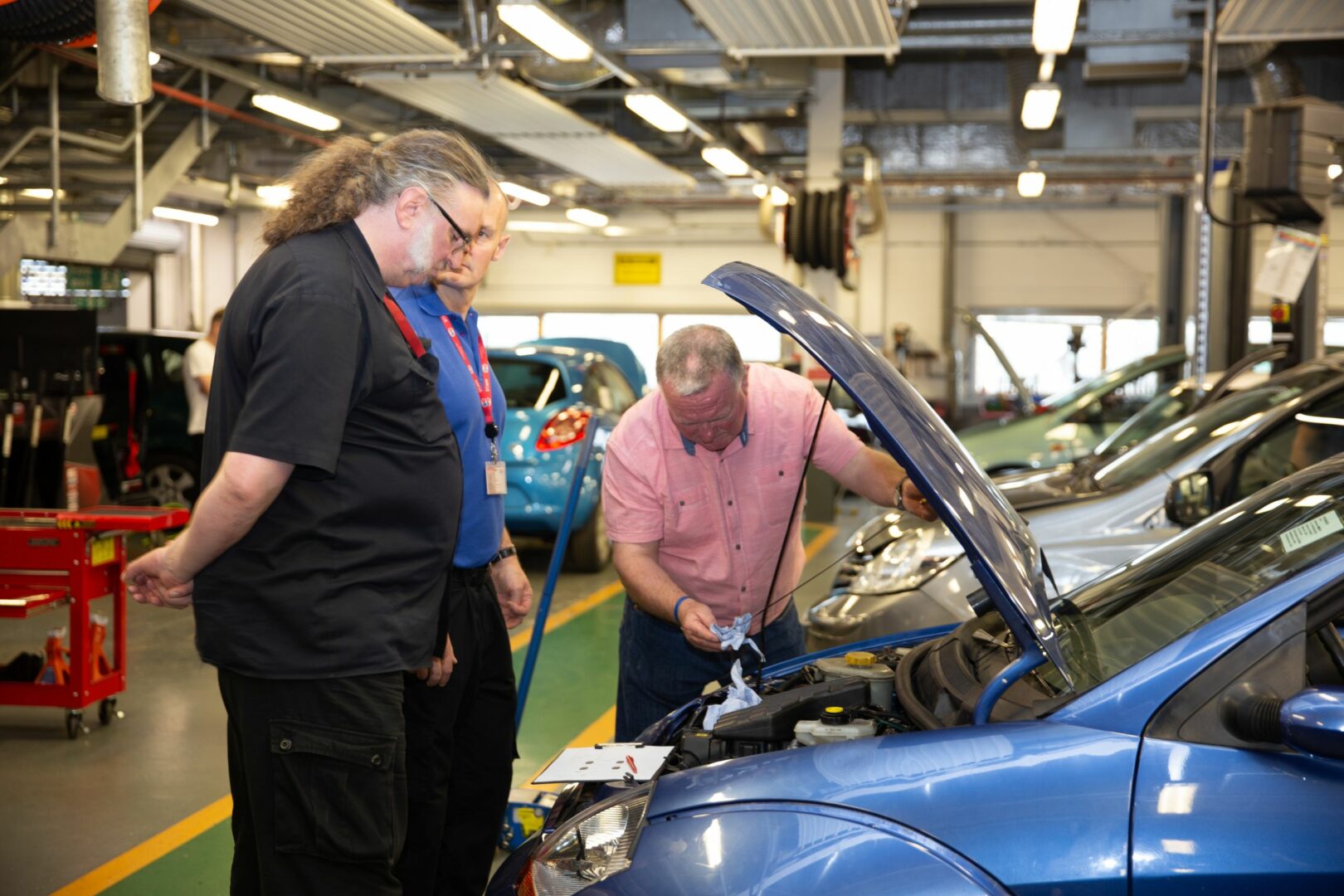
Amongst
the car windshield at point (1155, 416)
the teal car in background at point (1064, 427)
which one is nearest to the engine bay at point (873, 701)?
the car windshield at point (1155, 416)

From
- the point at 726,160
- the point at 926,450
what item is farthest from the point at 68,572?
the point at 726,160

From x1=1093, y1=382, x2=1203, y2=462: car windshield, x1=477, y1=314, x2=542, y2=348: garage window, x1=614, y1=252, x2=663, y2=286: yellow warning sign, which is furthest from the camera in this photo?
x1=477, y1=314, x2=542, y2=348: garage window

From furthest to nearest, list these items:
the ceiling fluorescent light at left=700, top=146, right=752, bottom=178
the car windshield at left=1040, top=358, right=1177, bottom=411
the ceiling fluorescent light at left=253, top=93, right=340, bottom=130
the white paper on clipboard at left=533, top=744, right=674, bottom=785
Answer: the ceiling fluorescent light at left=700, top=146, right=752, bottom=178 < the car windshield at left=1040, top=358, right=1177, bottom=411 < the ceiling fluorescent light at left=253, top=93, right=340, bottom=130 < the white paper on clipboard at left=533, top=744, right=674, bottom=785

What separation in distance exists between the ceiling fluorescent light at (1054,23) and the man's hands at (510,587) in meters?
5.15

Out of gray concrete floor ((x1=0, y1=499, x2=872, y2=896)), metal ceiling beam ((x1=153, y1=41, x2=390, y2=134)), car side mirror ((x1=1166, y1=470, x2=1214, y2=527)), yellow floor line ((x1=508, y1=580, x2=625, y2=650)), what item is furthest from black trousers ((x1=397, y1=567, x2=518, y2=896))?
metal ceiling beam ((x1=153, y1=41, x2=390, y2=134))

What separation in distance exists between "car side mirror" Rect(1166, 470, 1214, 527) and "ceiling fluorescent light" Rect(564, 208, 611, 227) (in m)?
14.3

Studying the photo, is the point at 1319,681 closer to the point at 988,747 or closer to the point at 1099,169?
the point at 988,747

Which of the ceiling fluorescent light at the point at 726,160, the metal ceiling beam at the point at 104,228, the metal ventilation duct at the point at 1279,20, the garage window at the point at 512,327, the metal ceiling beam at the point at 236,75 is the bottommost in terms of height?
the garage window at the point at 512,327

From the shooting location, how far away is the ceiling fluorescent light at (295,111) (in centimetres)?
992

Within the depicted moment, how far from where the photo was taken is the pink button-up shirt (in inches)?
130

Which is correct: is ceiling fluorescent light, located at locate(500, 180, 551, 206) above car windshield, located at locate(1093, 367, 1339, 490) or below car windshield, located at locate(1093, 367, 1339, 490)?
above

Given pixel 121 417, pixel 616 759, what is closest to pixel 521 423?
pixel 121 417

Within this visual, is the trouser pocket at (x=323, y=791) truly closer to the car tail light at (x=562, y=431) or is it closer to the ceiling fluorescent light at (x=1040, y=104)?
the car tail light at (x=562, y=431)

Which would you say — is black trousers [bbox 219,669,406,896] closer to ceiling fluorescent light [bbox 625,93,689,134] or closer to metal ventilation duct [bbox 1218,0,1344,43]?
metal ventilation duct [bbox 1218,0,1344,43]
